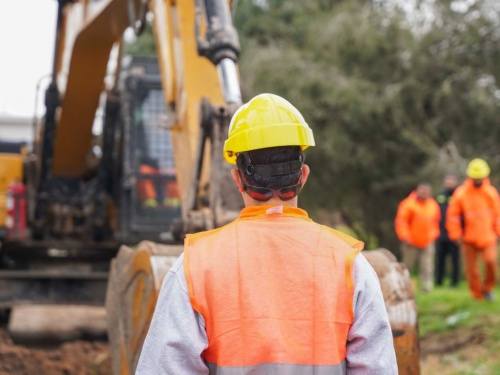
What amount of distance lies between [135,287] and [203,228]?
1.95 feet

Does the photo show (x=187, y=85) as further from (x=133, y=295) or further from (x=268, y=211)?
(x=268, y=211)

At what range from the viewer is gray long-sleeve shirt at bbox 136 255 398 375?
2.53m

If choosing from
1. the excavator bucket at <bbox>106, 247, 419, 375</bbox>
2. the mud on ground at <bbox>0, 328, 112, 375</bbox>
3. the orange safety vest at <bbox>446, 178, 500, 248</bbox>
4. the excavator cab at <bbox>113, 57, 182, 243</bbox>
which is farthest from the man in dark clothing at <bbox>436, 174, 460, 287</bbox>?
the excavator bucket at <bbox>106, 247, 419, 375</bbox>

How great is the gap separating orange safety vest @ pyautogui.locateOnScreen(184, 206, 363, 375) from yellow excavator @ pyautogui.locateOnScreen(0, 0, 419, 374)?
5.98 feet

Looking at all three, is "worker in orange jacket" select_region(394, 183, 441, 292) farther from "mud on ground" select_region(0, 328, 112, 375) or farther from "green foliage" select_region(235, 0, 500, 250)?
"mud on ground" select_region(0, 328, 112, 375)

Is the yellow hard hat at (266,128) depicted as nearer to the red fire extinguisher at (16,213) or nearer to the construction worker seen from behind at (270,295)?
the construction worker seen from behind at (270,295)

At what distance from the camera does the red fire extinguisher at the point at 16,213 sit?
966 centimetres

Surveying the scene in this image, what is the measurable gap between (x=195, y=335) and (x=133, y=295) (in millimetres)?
2360

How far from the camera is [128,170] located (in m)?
9.37

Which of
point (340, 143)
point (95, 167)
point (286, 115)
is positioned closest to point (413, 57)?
point (340, 143)

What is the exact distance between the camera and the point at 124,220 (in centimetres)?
938

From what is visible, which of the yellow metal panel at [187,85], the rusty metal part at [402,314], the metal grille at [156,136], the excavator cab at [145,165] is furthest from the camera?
the metal grille at [156,136]

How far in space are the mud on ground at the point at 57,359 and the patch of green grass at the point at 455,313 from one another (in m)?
3.93

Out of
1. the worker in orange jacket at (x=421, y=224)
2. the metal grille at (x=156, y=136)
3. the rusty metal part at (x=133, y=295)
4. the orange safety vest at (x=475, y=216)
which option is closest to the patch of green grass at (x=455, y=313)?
the orange safety vest at (x=475, y=216)
